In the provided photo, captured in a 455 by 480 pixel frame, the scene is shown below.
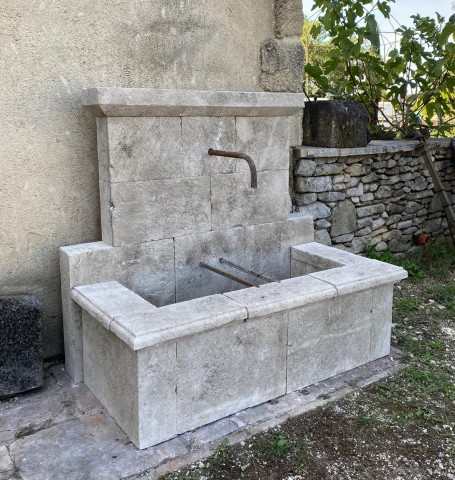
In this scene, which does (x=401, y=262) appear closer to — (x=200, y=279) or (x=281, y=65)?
(x=281, y=65)

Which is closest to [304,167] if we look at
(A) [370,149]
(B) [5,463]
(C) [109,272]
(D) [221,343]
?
(A) [370,149]

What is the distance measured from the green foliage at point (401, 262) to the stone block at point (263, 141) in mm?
1714

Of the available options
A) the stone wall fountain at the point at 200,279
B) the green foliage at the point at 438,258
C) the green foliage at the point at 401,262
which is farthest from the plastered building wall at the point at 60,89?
the green foliage at the point at 438,258

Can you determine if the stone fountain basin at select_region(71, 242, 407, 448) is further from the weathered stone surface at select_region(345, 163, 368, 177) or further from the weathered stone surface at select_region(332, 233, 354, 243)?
the weathered stone surface at select_region(345, 163, 368, 177)

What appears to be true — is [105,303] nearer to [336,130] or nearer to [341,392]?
[341,392]

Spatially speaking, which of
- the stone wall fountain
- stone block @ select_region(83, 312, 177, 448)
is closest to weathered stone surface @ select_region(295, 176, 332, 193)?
the stone wall fountain

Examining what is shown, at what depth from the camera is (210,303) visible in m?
2.56

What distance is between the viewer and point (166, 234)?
308cm

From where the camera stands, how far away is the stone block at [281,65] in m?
3.55

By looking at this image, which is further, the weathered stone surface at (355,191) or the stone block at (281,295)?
the weathered stone surface at (355,191)

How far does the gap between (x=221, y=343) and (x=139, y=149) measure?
1.15m

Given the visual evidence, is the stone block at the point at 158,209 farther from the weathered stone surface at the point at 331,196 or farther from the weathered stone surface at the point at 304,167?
the weathered stone surface at the point at 331,196

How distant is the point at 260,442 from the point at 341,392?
2.13ft

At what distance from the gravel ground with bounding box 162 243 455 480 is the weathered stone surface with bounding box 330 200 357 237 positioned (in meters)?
1.43
